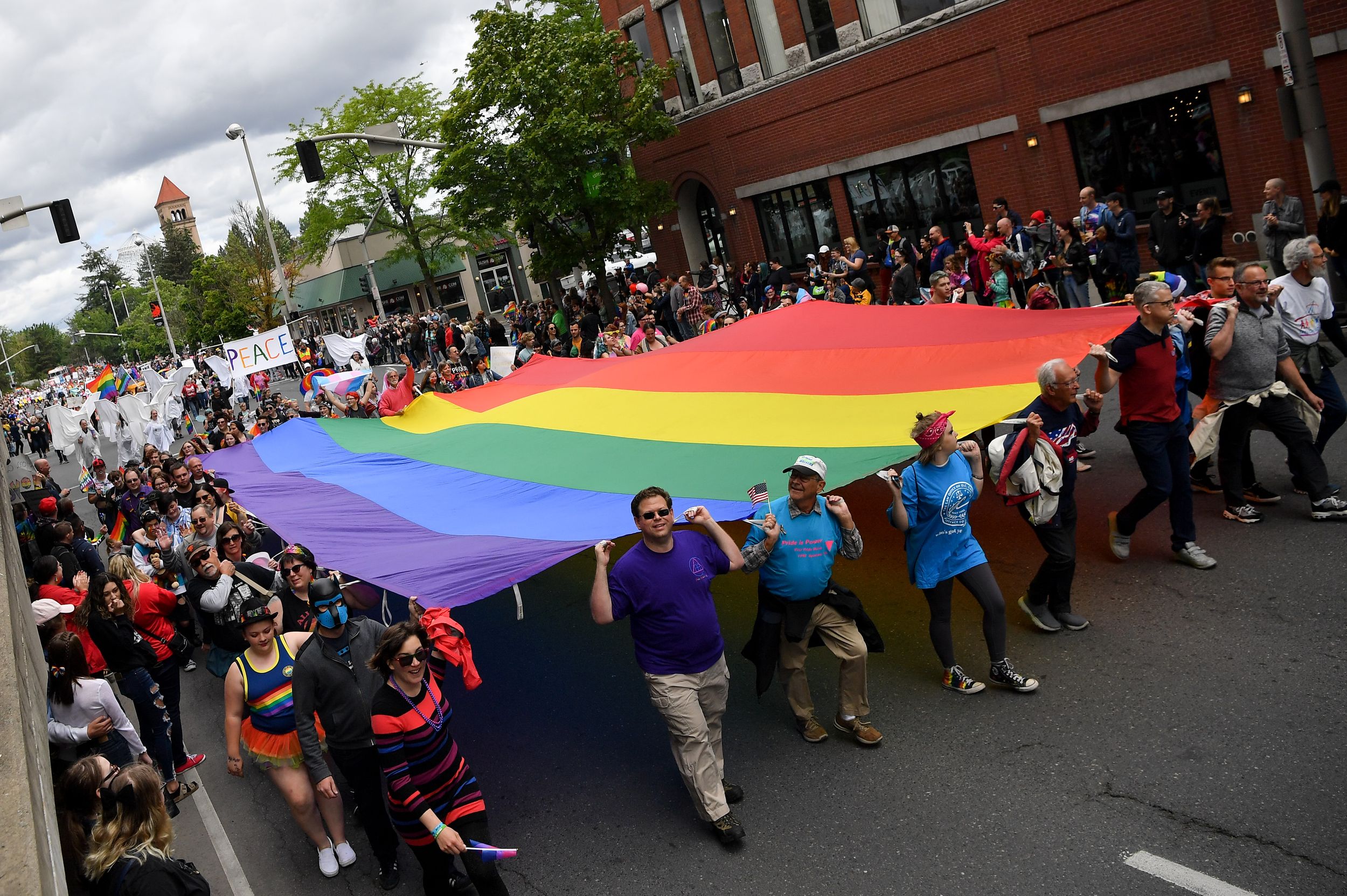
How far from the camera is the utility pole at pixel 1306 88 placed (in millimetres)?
11820

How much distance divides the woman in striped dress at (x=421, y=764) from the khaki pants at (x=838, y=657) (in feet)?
6.78

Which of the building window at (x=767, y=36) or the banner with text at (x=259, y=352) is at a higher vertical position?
the building window at (x=767, y=36)

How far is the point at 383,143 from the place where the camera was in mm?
17641

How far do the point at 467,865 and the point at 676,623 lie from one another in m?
1.55

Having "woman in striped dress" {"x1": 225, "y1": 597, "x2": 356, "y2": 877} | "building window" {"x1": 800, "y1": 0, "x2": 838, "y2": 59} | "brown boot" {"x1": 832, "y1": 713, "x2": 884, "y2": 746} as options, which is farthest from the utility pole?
"woman in striped dress" {"x1": 225, "y1": 597, "x2": 356, "y2": 877}

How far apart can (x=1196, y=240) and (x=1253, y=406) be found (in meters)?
7.19

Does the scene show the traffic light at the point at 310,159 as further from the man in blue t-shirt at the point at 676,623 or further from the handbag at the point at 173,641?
the man in blue t-shirt at the point at 676,623

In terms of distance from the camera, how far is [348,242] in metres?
66.9

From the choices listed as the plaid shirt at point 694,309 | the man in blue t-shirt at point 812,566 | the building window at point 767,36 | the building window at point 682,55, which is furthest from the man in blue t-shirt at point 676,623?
the building window at point 682,55

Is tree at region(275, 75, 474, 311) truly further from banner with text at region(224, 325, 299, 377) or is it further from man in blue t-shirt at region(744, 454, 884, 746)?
man in blue t-shirt at region(744, 454, 884, 746)

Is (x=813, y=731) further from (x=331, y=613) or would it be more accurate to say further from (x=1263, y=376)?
(x=1263, y=376)

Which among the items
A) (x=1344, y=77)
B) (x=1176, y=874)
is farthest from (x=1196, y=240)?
(x=1176, y=874)

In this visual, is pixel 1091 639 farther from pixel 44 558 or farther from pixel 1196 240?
pixel 1196 240

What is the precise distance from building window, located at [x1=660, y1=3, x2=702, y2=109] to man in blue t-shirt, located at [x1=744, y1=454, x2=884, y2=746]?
22.5 m
